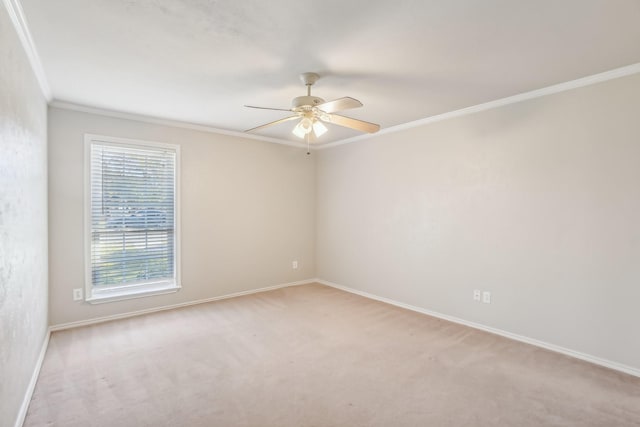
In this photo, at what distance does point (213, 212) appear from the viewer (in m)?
4.42

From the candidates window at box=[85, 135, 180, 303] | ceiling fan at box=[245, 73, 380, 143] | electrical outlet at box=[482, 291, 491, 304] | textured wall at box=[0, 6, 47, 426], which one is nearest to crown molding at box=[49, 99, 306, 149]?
window at box=[85, 135, 180, 303]

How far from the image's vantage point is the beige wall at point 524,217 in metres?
2.56

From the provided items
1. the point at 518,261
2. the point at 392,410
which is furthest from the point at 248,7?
the point at 518,261

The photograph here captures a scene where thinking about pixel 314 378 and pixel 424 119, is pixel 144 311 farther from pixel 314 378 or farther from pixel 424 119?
pixel 424 119

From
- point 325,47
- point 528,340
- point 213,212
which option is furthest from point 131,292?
point 528,340

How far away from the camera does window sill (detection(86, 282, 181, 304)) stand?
3.58 meters

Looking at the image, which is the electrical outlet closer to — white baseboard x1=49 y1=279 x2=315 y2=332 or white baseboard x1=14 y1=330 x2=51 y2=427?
white baseboard x1=49 y1=279 x2=315 y2=332

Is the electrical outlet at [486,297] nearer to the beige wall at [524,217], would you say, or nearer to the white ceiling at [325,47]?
the beige wall at [524,217]

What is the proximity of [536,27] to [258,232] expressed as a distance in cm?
398

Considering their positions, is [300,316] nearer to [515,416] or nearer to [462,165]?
[515,416]

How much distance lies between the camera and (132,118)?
12.3ft

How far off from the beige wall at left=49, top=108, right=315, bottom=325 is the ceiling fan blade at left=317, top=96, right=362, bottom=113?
247 centimetres

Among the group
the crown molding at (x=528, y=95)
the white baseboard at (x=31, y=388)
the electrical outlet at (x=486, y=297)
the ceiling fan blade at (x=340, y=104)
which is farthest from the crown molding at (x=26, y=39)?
the electrical outlet at (x=486, y=297)

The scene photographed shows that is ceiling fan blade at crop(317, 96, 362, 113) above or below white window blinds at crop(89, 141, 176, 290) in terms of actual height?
above
